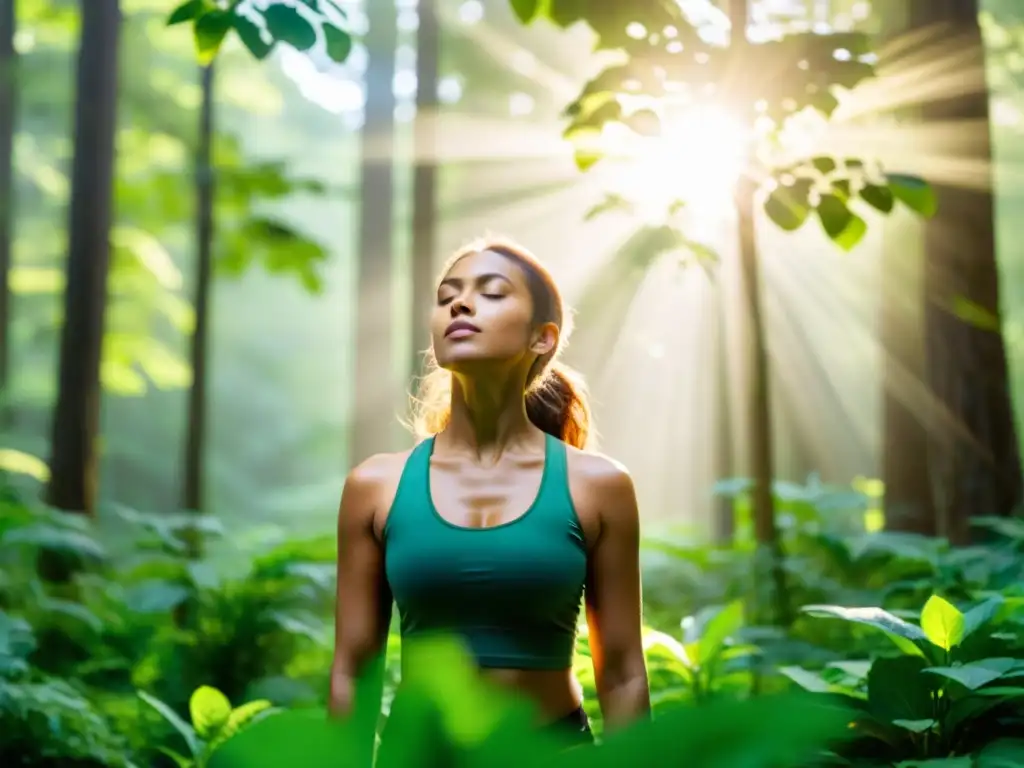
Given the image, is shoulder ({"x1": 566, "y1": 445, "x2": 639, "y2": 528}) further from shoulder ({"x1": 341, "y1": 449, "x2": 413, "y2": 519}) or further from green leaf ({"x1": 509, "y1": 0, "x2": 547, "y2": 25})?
green leaf ({"x1": 509, "y1": 0, "x2": 547, "y2": 25})

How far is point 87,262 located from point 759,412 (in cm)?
569

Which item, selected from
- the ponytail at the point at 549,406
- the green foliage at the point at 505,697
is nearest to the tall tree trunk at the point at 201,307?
the green foliage at the point at 505,697

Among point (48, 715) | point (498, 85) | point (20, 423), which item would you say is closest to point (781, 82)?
point (48, 715)

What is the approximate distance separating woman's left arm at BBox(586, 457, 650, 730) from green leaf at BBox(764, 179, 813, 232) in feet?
5.42

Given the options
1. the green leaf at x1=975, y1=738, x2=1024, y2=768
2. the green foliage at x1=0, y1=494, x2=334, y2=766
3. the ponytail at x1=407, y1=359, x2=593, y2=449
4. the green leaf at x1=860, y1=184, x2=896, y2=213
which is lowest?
the green foliage at x1=0, y1=494, x2=334, y2=766

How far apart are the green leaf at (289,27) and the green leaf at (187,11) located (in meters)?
0.30

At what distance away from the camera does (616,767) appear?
600 millimetres

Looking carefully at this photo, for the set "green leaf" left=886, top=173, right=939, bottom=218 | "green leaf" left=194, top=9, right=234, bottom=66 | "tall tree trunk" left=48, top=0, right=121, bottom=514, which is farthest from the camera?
"tall tree trunk" left=48, top=0, right=121, bottom=514

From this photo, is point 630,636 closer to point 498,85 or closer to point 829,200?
point 829,200

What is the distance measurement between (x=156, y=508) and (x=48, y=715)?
2296cm

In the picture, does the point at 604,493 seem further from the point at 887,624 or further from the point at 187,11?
the point at 187,11

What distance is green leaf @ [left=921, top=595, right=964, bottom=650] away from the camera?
2.64m

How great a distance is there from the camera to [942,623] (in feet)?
8.72

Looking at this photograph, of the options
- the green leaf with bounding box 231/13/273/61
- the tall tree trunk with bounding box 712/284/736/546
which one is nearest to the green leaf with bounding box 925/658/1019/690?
the green leaf with bounding box 231/13/273/61
